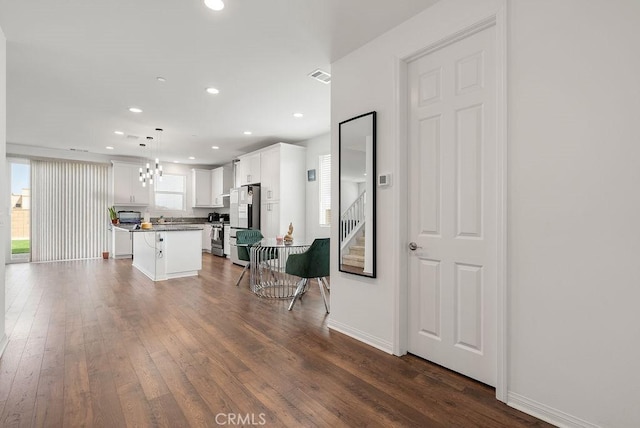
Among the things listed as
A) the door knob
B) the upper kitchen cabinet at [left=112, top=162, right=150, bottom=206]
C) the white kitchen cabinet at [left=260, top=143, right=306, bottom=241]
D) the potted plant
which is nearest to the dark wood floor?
the door knob

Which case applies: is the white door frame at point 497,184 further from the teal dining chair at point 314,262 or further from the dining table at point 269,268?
the dining table at point 269,268

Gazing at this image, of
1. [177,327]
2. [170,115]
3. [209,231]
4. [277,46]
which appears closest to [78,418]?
[177,327]

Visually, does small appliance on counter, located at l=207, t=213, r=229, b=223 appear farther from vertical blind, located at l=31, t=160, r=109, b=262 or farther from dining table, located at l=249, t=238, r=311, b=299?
dining table, located at l=249, t=238, r=311, b=299

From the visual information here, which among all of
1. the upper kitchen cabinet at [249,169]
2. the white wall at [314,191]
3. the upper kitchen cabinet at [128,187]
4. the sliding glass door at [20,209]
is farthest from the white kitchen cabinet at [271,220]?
the sliding glass door at [20,209]

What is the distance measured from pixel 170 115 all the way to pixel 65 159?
445cm

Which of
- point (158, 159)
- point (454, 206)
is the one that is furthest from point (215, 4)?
point (158, 159)

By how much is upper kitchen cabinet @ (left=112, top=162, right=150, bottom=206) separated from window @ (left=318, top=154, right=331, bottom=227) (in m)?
5.18

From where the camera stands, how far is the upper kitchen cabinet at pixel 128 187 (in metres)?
7.87

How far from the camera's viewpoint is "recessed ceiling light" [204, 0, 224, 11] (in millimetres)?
2258

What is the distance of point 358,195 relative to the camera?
2869 mm

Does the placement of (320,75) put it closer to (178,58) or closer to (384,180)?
(178,58)

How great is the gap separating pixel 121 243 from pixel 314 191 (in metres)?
5.22

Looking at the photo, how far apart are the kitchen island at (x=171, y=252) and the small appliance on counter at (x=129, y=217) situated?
8.33ft

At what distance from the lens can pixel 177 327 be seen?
3.10 meters
